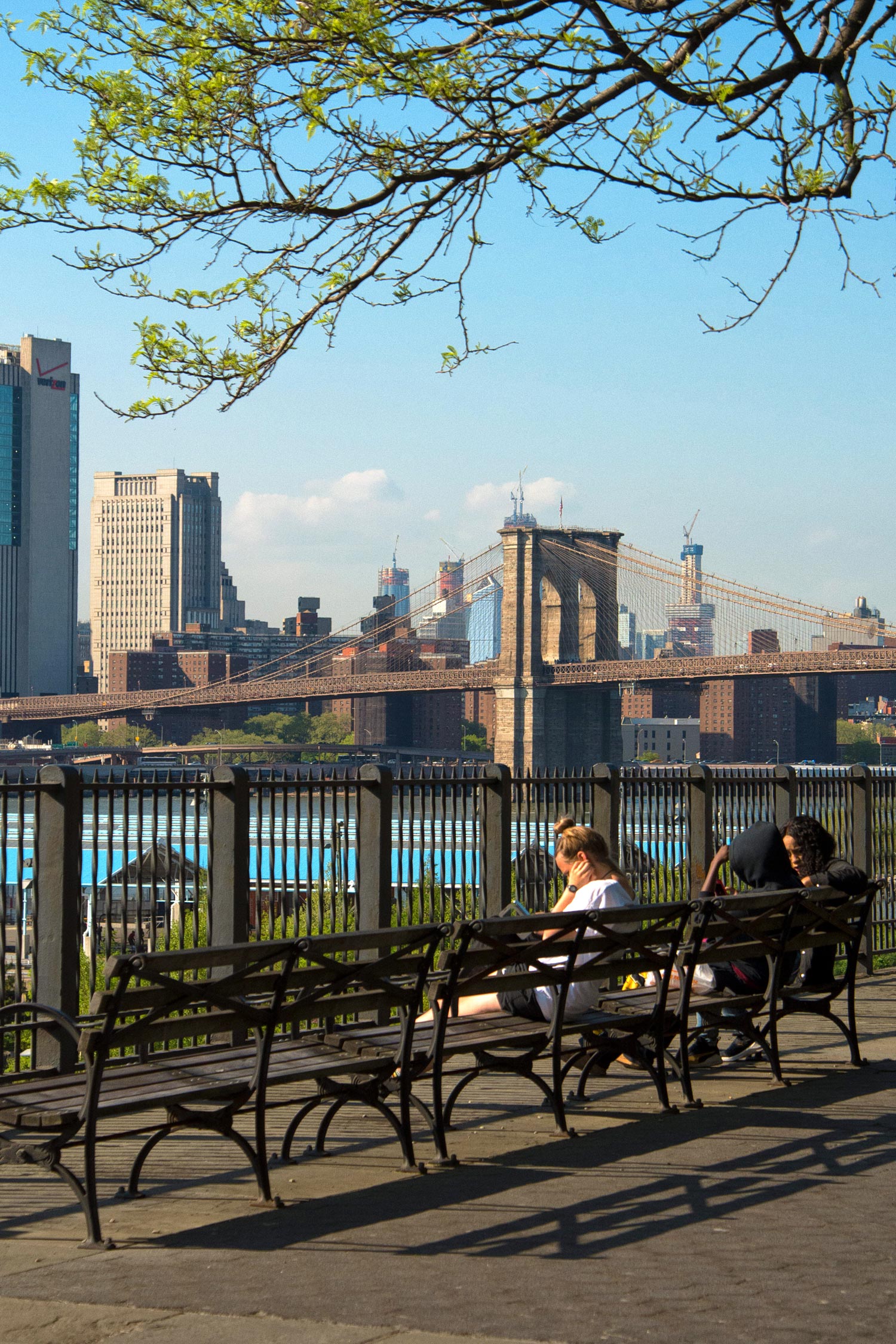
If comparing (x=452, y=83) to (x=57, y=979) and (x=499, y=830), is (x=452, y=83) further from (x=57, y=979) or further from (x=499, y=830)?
(x=57, y=979)

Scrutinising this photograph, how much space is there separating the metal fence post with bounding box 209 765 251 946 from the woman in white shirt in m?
0.98

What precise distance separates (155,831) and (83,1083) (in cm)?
233

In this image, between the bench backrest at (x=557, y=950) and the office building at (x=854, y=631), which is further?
the office building at (x=854, y=631)

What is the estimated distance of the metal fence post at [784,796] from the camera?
9.68 meters

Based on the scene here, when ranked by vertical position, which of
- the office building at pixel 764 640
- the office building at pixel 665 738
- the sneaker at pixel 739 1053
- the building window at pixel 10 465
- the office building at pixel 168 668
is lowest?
the sneaker at pixel 739 1053

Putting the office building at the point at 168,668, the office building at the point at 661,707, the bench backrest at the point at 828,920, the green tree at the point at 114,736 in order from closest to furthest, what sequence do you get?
the bench backrest at the point at 828,920
the green tree at the point at 114,736
the office building at the point at 661,707
the office building at the point at 168,668

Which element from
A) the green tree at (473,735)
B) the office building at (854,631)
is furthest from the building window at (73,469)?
the office building at (854,631)

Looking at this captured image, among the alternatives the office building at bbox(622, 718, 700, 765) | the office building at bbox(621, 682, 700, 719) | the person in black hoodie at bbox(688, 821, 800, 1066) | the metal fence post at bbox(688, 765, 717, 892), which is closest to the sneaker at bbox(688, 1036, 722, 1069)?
the person in black hoodie at bbox(688, 821, 800, 1066)

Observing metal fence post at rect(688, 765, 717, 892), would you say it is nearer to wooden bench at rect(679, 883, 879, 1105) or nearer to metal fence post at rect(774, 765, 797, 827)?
metal fence post at rect(774, 765, 797, 827)

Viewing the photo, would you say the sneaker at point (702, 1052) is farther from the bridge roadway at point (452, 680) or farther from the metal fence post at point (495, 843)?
the bridge roadway at point (452, 680)

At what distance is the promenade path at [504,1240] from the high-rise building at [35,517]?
151999 mm

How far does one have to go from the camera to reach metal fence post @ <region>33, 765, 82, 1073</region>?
6008 mm

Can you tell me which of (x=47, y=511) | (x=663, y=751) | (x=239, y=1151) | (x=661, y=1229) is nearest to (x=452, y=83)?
(x=239, y=1151)

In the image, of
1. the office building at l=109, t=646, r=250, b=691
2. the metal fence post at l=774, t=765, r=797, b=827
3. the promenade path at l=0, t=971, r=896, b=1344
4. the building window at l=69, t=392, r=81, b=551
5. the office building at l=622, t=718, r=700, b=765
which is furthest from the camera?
the building window at l=69, t=392, r=81, b=551
